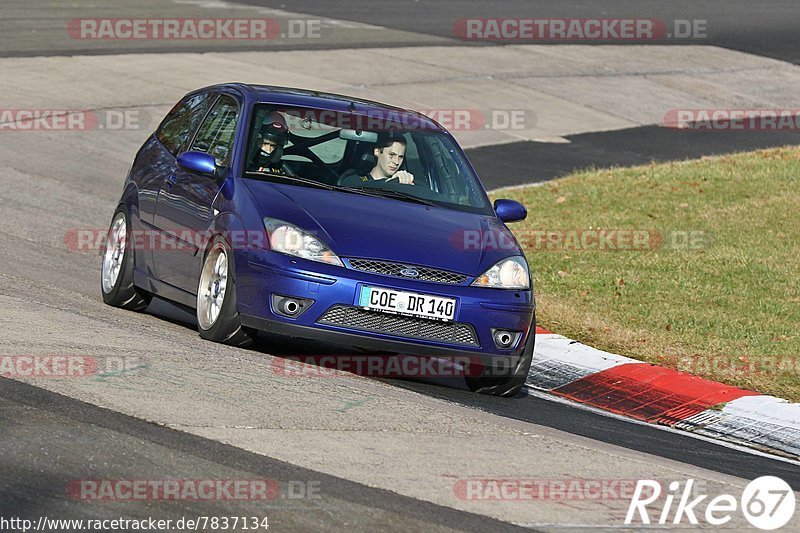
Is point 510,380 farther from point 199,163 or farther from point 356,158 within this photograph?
point 199,163

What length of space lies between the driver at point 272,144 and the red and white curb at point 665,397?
2260mm

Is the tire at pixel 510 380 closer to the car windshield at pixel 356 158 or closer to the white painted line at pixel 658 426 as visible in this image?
the white painted line at pixel 658 426

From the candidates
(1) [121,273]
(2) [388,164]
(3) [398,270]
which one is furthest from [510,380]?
(1) [121,273]

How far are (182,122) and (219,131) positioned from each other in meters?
0.81

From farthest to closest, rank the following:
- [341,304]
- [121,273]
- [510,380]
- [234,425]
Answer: [121,273] → [510,380] → [341,304] → [234,425]

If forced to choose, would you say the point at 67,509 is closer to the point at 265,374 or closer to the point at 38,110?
the point at 265,374

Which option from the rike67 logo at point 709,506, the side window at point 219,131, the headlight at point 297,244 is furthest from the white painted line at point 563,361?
the rike67 logo at point 709,506

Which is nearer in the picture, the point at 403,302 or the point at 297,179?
the point at 403,302

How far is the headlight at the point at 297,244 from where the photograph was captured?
328 inches

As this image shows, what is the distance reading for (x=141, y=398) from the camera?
689 centimetres

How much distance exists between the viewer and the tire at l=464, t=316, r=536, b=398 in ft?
29.1

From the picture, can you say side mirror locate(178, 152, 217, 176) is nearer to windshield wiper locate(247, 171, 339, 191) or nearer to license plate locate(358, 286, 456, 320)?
windshield wiper locate(247, 171, 339, 191)

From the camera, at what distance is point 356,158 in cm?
945

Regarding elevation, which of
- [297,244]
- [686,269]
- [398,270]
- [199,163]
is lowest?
[686,269]
